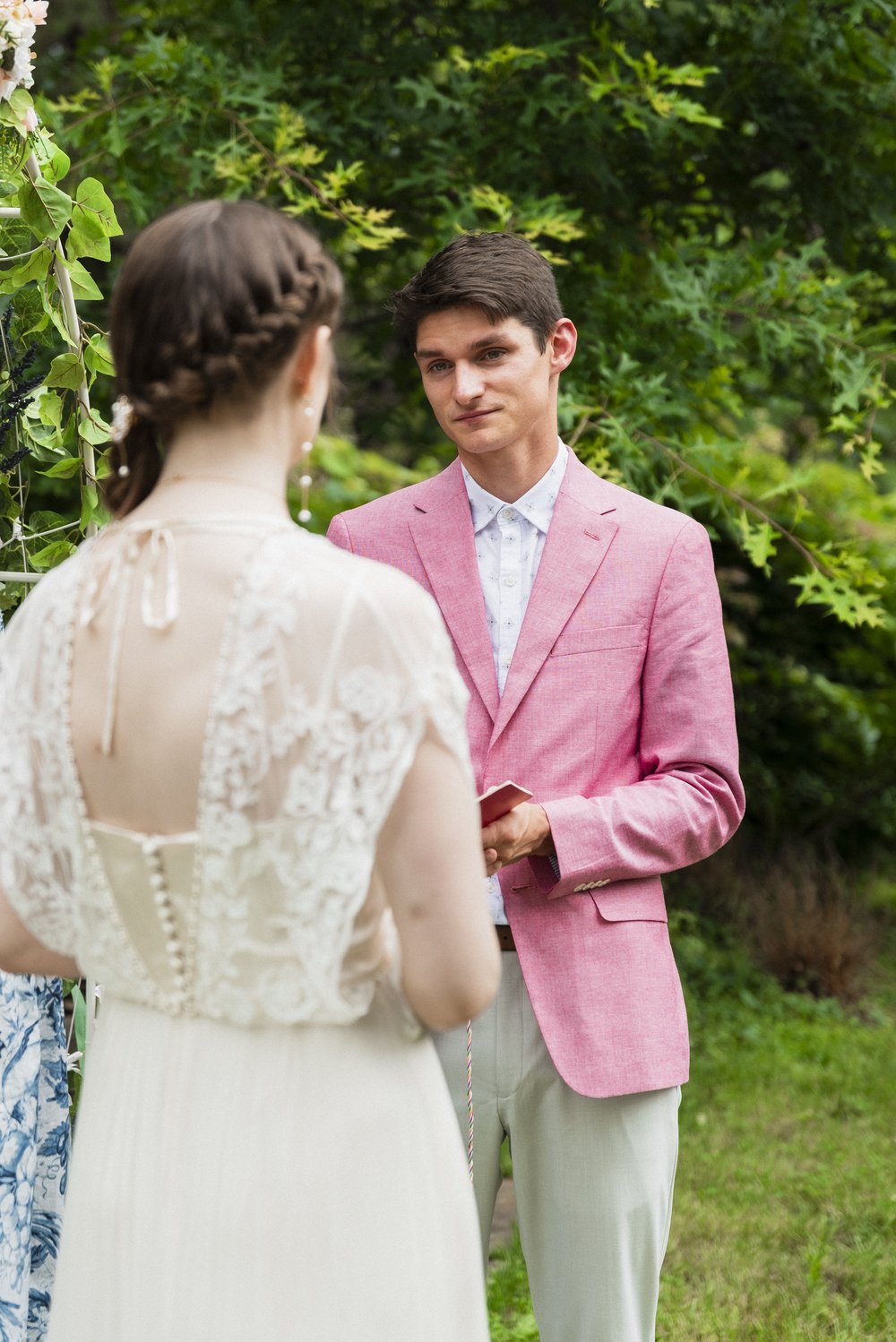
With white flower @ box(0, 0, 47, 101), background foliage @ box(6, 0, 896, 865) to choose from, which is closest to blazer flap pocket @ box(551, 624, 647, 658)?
white flower @ box(0, 0, 47, 101)

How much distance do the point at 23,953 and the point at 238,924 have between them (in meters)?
0.39

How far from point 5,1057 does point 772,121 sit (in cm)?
368

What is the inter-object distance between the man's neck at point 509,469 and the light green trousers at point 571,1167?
0.80 metres

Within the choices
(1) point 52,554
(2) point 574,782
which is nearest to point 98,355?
(1) point 52,554

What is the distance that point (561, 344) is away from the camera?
2445 mm

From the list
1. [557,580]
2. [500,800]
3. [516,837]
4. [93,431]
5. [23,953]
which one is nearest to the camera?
[23,953]

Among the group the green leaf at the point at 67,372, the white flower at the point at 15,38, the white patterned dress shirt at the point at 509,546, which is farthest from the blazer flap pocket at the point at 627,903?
the white flower at the point at 15,38

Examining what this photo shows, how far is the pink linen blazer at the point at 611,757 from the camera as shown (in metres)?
2.15

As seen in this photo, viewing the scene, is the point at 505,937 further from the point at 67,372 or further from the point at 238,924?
the point at 67,372

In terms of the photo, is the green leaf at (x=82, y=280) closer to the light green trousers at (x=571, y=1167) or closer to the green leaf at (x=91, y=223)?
the green leaf at (x=91, y=223)

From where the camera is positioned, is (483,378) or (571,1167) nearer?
(571,1167)

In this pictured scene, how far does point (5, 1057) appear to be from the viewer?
2.20 metres

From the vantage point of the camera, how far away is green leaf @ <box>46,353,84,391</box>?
2443 mm

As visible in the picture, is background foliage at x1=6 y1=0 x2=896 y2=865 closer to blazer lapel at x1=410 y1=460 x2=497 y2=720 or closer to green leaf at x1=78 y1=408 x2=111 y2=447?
green leaf at x1=78 y1=408 x2=111 y2=447
